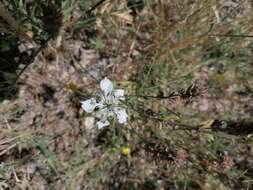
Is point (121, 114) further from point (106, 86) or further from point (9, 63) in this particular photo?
point (9, 63)

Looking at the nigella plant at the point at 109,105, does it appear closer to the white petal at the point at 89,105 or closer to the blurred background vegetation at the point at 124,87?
the white petal at the point at 89,105

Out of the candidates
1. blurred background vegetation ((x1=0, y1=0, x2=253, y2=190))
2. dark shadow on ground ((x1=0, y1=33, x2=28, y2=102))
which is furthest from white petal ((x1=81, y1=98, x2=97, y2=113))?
dark shadow on ground ((x1=0, y1=33, x2=28, y2=102))

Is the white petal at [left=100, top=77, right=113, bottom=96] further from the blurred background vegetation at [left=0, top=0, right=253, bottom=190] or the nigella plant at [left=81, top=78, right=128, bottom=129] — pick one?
the blurred background vegetation at [left=0, top=0, right=253, bottom=190]

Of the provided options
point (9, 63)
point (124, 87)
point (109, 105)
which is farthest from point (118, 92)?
point (9, 63)

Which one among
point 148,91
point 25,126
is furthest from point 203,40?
point 25,126

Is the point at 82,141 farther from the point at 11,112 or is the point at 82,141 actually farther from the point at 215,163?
the point at 215,163

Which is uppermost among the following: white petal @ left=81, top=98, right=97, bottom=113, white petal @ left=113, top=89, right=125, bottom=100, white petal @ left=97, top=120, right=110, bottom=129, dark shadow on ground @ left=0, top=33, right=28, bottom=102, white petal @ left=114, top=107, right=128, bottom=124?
dark shadow on ground @ left=0, top=33, right=28, bottom=102
